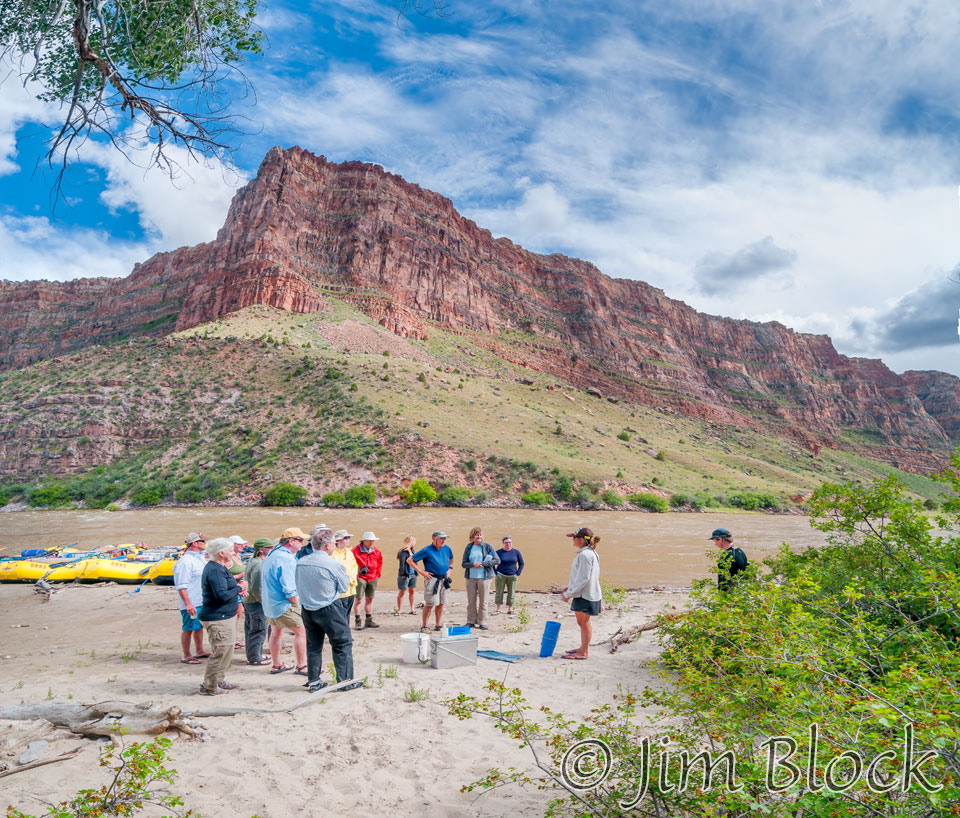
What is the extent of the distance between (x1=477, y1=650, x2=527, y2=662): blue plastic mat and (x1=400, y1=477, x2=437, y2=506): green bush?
28535mm

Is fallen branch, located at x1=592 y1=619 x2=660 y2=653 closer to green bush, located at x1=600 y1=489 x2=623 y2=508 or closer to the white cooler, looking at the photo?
the white cooler

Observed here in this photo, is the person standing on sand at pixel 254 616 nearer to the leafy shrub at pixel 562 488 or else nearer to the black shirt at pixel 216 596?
the black shirt at pixel 216 596

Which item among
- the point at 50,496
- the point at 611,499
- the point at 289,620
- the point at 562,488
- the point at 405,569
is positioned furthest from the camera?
the point at 611,499

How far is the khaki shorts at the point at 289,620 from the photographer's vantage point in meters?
7.17

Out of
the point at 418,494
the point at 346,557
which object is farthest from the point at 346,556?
the point at 418,494

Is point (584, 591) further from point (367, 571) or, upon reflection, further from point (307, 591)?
point (367, 571)

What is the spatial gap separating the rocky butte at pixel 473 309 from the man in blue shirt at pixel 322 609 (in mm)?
70222

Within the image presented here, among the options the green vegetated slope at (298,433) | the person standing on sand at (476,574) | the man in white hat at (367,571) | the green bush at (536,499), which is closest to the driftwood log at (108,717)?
the man in white hat at (367,571)

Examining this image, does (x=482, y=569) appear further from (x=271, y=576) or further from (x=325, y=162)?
(x=325, y=162)

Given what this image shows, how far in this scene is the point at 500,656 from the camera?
26.1 feet

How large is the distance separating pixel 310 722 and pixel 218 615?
1.87m

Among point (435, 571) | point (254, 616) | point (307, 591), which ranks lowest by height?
point (254, 616)

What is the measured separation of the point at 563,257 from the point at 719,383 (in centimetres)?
4571

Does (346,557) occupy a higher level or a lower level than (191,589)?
higher
